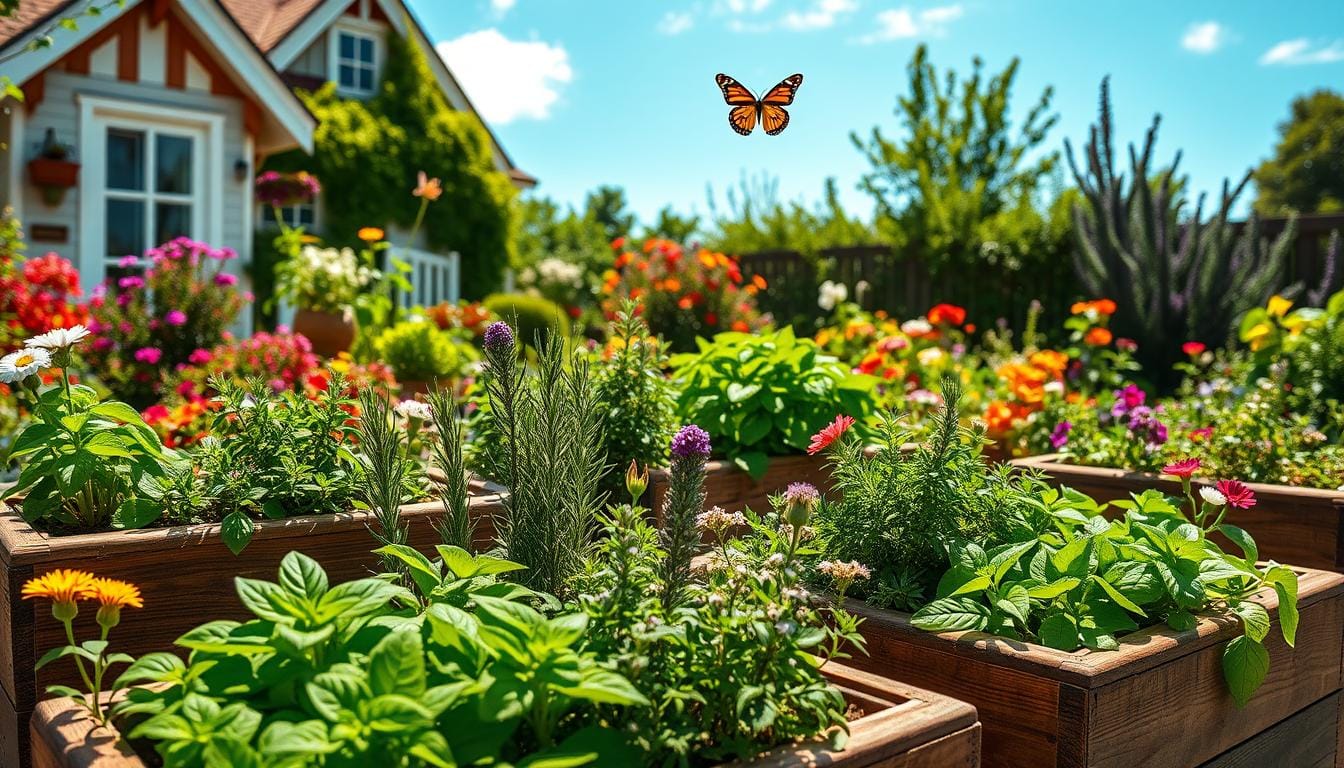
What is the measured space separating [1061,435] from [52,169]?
7201mm

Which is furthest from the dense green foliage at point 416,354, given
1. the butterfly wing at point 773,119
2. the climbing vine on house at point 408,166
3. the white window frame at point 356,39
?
the white window frame at point 356,39

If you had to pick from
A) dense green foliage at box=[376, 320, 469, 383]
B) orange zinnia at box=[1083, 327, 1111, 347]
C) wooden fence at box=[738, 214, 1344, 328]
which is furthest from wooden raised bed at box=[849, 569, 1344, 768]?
wooden fence at box=[738, 214, 1344, 328]

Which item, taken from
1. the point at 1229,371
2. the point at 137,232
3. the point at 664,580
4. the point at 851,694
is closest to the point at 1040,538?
the point at 851,694

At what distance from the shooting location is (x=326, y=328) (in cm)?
662

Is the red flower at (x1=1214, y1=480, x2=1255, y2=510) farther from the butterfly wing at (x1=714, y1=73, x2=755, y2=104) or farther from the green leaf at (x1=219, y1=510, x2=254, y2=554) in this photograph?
the green leaf at (x1=219, y1=510, x2=254, y2=554)

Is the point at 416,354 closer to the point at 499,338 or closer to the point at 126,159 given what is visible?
the point at 499,338

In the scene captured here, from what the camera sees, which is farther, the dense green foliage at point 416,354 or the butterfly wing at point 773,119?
the dense green foliage at point 416,354

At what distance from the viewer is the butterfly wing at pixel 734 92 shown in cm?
167

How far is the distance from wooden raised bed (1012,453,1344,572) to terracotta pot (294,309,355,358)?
16.4ft

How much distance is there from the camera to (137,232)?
8055 millimetres

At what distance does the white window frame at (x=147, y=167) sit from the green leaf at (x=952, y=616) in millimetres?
7765

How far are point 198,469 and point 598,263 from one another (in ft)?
59.3

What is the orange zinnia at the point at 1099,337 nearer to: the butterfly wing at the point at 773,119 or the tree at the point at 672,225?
the butterfly wing at the point at 773,119

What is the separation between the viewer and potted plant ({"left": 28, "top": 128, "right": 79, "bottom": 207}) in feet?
24.0
